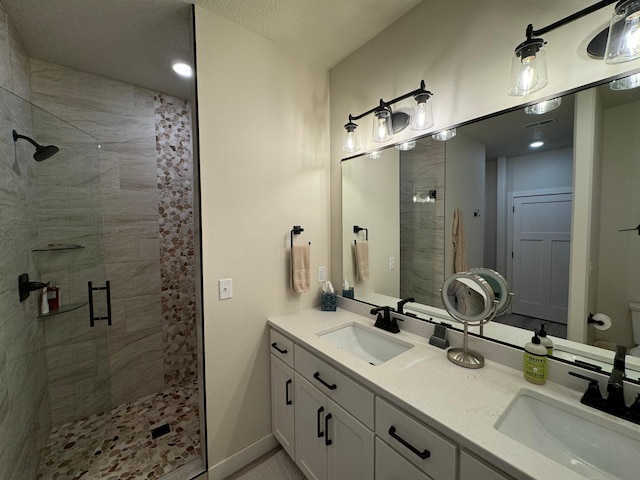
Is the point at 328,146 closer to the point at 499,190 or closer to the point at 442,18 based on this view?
the point at 442,18

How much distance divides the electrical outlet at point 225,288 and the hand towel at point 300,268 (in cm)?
43

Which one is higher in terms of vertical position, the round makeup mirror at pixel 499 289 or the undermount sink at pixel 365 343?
the round makeup mirror at pixel 499 289

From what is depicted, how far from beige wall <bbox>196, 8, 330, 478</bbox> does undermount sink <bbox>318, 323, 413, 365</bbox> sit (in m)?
0.43

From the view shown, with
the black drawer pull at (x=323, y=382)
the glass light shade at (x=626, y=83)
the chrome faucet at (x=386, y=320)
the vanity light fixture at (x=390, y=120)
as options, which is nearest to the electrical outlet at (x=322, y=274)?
the chrome faucet at (x=386, y=320)

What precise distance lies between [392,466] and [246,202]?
59.8 inches

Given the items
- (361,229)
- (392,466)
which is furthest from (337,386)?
(361,229)

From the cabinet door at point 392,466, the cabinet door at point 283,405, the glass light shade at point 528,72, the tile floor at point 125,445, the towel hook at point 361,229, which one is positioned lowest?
the tile floor at point 125,445

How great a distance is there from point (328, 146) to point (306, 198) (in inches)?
19.5

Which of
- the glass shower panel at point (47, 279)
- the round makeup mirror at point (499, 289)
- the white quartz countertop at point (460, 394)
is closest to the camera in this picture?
the white quartz countertop at point (460, 394)

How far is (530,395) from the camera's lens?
3.22ft

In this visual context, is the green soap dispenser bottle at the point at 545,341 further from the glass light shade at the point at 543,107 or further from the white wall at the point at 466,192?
the glass light shade at the point at 543,107

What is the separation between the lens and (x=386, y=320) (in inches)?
63.4

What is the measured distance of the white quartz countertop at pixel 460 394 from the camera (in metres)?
0.70

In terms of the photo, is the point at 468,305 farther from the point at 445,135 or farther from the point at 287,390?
the point at 287,390
